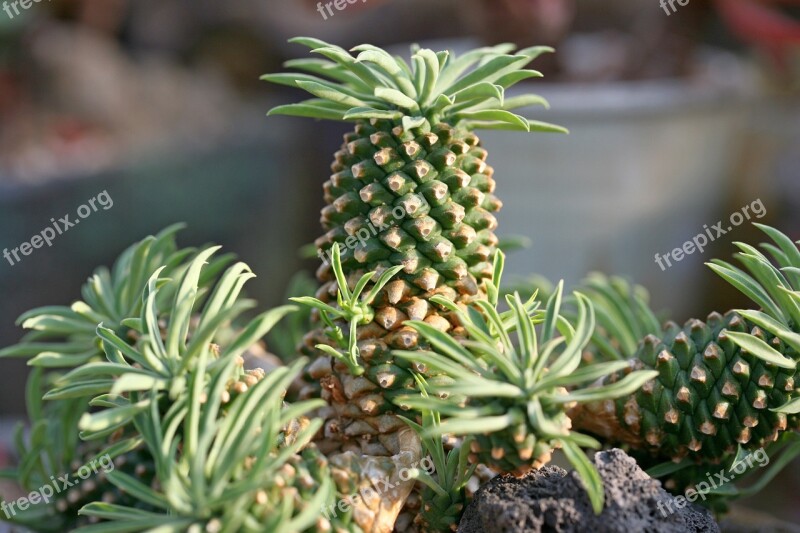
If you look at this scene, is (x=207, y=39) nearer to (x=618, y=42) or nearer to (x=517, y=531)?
(x=618, y=42)

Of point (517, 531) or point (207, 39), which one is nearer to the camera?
point (517, 531)

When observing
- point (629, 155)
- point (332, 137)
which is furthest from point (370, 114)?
point (332, 137)

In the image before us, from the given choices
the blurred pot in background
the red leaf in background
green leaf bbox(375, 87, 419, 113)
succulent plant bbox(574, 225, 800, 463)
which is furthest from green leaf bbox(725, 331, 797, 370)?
the red leaf in background

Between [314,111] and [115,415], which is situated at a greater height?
[314,111]

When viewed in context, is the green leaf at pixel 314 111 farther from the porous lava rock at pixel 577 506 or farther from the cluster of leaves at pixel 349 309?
the porous lava rock at pixel 577 506

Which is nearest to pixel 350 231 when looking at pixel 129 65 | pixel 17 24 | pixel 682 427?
pixel 682 427

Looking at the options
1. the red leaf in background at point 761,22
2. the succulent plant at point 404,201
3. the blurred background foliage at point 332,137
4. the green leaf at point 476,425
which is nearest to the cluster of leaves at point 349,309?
the succulent plant at point 404,201

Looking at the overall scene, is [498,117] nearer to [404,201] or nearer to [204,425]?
[404,201]
